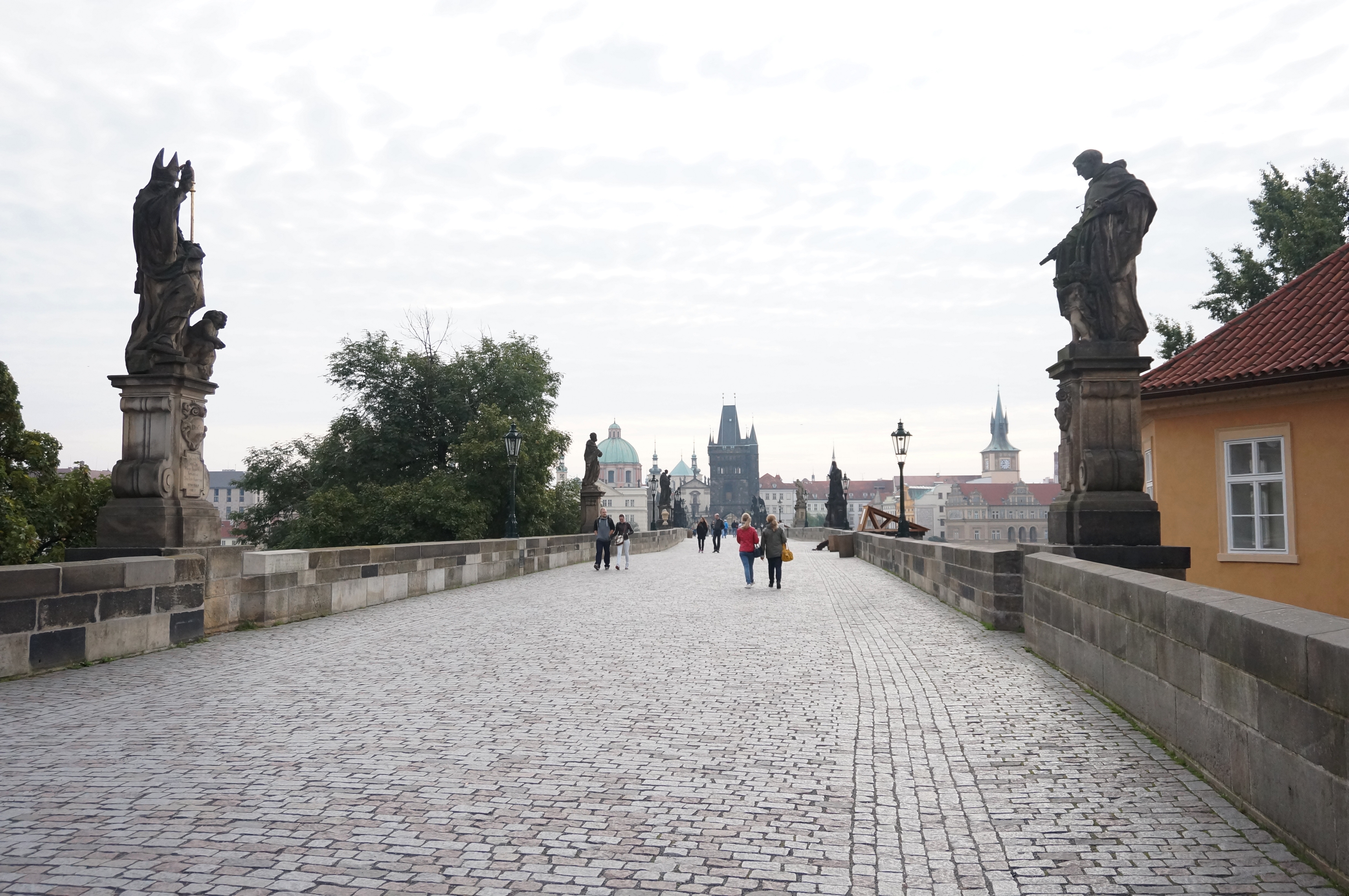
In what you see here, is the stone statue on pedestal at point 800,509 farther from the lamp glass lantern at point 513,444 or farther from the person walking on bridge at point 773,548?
the person walking on bridge at point 773,548

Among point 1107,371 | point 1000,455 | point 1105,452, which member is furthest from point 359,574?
point 1000,455

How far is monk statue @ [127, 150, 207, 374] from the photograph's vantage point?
10016mm

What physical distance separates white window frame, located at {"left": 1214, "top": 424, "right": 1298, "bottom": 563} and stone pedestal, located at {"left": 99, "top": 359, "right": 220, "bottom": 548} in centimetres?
1352

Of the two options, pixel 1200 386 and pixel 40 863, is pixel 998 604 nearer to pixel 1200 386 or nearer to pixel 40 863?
pixel 1200 386

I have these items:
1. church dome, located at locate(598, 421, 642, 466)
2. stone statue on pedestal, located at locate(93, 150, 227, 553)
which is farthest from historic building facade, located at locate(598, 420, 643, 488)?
stone statue on pedestal, located at locate(93, 150, 227, 553)

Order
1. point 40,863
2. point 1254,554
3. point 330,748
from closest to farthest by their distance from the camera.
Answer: point 40,863 → point 330,748 → point 1254,554

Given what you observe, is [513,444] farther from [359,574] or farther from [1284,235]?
[1284,235]

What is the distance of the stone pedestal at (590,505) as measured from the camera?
32688 millimetres

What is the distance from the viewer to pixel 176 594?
31.2ft

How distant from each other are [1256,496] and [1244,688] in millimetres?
12434

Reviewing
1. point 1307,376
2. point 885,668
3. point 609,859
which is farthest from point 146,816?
point 1307,376

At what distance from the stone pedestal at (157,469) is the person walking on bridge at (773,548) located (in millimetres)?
10607

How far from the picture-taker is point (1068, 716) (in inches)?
243

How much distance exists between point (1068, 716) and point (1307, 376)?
9779mm
